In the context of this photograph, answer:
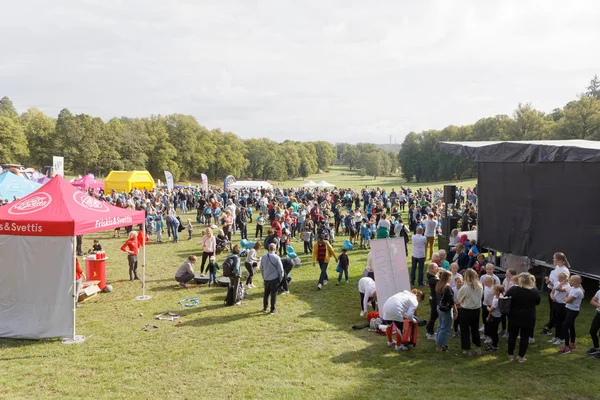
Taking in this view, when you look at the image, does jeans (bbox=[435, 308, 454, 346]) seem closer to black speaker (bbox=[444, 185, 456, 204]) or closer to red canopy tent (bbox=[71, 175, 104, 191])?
black speaker (bbox=[444, 185, 456, 204])

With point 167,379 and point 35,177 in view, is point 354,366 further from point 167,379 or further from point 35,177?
point 35,177

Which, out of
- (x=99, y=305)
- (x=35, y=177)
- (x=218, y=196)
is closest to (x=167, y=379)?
(x=99, y=305)

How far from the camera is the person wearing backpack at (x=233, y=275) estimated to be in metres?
9.97

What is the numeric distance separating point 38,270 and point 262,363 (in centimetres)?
471

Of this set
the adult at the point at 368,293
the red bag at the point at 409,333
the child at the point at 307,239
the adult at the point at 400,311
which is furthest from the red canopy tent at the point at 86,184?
the red bag at the point at 409,333

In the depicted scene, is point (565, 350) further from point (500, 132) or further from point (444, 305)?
point (500, 132)

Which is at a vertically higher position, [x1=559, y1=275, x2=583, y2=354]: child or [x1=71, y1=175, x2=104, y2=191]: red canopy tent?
[x1=71, y1=175, x2=104, y2=191]: red canopy tent

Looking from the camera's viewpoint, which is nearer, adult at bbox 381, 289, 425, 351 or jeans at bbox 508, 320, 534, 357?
jeans at bbox 508, 320, 534, 357

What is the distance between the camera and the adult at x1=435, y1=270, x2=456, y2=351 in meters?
7.13

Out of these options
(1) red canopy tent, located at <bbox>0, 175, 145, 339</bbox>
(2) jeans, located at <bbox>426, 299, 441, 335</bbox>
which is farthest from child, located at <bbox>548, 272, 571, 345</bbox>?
(1) red canopy tent, located at <bbox>0, 175, 145, 339</bbox>

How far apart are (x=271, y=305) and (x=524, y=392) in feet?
17.3

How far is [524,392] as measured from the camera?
238 inches

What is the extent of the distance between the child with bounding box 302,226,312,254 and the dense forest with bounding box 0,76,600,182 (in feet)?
113

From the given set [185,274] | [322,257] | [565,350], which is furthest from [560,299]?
[185,274]
